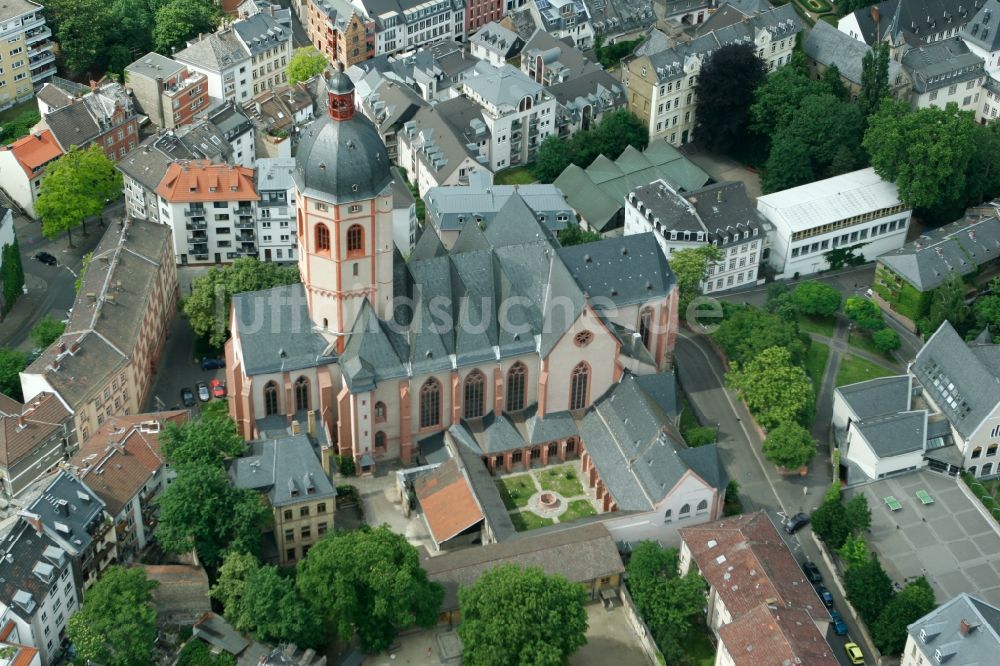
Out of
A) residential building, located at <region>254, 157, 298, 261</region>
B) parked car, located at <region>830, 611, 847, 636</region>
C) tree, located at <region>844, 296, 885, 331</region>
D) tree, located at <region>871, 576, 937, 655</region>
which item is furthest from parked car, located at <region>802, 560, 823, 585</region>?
residential building, located at <region>254, 157, 298, 261</region>

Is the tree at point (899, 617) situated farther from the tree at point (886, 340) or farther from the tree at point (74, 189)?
the tree at point (74, 189)

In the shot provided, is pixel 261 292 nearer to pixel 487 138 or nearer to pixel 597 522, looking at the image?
pixel 597 522

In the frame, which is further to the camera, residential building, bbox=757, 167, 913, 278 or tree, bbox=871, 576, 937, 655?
residential building, bbox=757, 167, 913, 278

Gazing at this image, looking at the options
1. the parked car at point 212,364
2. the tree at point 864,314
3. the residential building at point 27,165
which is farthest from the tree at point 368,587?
the residential building at point 27,165

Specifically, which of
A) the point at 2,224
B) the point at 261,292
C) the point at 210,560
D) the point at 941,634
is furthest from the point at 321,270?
the point at 941,634

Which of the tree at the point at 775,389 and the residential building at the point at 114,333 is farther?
the tree at the point at 775,389

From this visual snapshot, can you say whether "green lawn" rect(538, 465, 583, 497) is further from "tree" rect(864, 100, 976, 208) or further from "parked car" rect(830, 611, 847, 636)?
"tree" rect(864, 100, 976, 208)

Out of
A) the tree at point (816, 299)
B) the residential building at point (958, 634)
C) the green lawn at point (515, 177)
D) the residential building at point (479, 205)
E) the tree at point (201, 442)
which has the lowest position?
the green lawn at point (515, 177)

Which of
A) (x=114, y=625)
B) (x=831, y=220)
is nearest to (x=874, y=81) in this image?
(x=831, y=220)
